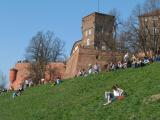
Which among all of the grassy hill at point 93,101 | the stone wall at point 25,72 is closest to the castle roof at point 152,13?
the grassy hill at point 93,101

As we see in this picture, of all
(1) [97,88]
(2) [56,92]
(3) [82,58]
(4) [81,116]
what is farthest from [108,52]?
(4) [81,116]

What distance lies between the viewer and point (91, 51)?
8781 centimetres

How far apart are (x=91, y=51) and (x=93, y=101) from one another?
52102 millimetres

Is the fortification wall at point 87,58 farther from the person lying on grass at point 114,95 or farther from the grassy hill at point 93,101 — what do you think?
the person lying on grass at point 114,95

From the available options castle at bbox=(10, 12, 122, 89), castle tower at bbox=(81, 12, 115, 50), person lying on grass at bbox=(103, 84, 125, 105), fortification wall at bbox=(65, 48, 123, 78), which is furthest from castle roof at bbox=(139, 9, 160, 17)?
person lying on grass at bbox=(103, 84, 125, 105)

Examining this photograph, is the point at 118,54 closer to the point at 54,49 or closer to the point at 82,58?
the point at 82,58

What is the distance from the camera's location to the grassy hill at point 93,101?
29969 millimetres

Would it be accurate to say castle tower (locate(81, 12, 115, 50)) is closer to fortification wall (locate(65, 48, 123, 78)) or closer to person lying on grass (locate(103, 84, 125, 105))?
fortification wall (locate(65, 48, 123, 78))

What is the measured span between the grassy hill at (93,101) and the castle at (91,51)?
701 inches

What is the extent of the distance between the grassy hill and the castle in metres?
17.8

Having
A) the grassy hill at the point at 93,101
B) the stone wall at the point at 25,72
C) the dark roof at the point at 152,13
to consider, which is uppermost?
the dark roof at the point at 152,13

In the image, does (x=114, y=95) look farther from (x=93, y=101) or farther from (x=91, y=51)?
(x=91, y=51)

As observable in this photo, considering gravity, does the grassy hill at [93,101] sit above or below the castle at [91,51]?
below

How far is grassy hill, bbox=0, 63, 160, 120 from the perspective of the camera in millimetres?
29969
